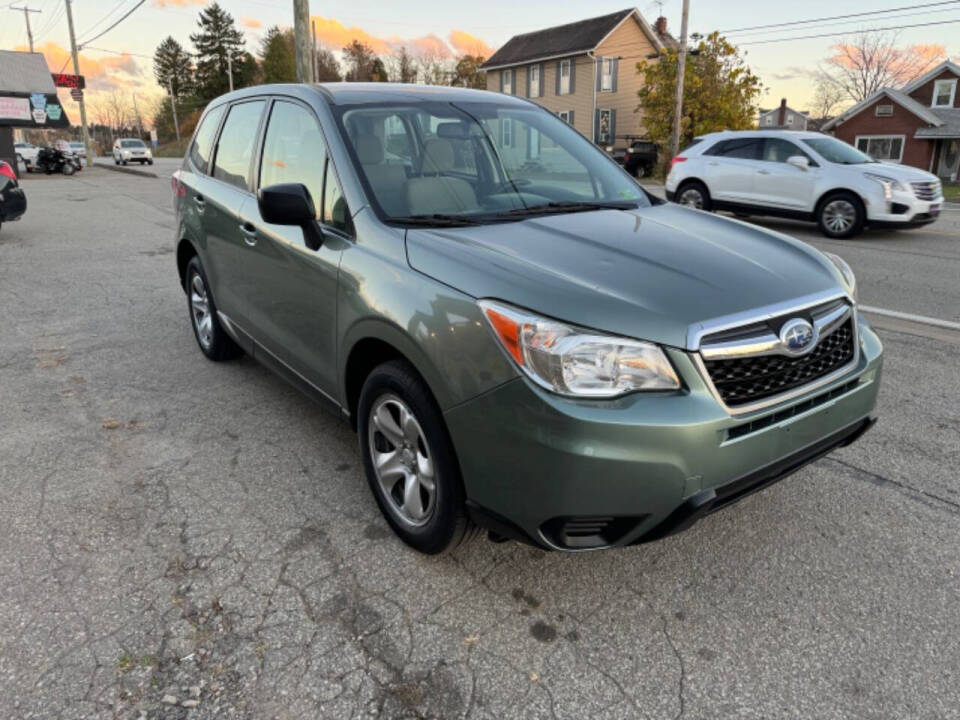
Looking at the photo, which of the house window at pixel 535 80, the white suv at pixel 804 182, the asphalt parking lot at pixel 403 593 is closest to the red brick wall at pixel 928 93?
the house window at pixel 535 80

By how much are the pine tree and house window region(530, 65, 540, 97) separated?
51.3 m

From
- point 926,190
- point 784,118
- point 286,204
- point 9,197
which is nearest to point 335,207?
point 286,204

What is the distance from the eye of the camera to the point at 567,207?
324 cm

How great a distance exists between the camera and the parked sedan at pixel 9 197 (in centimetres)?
1146

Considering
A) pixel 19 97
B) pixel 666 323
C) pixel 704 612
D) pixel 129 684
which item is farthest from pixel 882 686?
pixel 19 97

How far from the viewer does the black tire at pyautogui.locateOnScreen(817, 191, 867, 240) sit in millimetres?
10883

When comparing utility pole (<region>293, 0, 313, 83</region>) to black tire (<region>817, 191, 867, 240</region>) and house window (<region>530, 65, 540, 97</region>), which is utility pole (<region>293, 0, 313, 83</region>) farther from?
house window (<region>530, 65, 540, 97</region>)

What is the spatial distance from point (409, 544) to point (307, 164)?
181 centimetres

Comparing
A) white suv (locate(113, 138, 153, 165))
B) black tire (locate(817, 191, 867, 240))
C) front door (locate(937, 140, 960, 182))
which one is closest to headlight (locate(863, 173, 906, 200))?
black tire (locate(817, 191, 867, 240))

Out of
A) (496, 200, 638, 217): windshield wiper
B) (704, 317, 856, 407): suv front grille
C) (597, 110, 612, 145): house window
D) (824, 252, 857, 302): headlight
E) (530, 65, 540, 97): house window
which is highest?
(530, 65, 540, 97): house window

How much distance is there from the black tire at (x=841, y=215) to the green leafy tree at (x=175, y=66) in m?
98.0

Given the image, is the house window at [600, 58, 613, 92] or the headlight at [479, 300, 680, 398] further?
the house window at [600, 58, 613, 92]

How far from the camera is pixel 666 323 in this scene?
2148 millimetres

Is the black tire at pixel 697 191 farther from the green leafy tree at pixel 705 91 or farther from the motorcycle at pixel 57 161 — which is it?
the motorcycle at pixel 57 161
